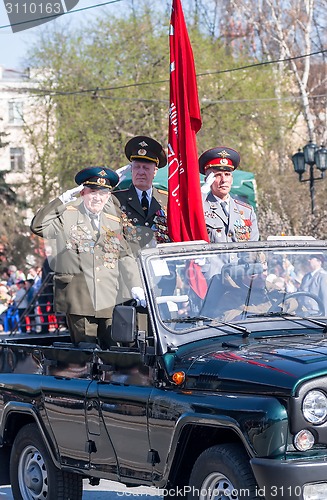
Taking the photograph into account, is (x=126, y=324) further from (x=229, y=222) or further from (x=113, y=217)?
(x=229, y=222)

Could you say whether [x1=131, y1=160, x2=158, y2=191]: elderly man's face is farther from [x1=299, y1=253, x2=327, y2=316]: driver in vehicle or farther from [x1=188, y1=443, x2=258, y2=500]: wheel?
[x1=188, y1=443, x2=258, y2=500]: wheel

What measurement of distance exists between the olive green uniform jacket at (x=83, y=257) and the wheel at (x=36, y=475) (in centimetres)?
98

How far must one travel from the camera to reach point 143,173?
8.29 meters

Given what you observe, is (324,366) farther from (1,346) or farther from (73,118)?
(73,118)

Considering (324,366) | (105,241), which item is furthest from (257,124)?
(324,366)

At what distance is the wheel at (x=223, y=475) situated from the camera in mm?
5109

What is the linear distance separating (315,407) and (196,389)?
0.73 meters

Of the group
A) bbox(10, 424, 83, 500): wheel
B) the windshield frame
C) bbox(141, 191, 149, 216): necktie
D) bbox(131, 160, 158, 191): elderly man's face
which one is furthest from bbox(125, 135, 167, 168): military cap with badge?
bbox(10, 424, 83, 500): wheel

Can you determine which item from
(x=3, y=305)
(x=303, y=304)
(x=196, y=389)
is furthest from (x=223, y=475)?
(x=3, y=305)

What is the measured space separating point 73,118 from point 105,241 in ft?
108

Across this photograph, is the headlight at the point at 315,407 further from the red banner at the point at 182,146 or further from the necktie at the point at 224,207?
the necktie at the point at 224,207

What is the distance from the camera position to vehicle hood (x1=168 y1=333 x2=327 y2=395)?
16.8 ft

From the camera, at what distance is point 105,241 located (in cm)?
774

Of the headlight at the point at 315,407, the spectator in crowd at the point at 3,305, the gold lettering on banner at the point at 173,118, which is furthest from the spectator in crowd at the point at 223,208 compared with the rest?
the spectator in crowd at the point at 3,305
